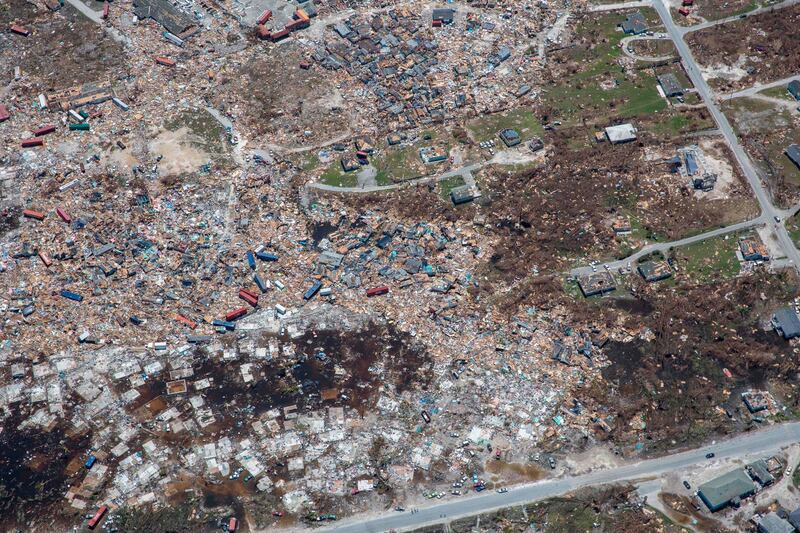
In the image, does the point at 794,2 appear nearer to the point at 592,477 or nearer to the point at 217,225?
the point at 592,477

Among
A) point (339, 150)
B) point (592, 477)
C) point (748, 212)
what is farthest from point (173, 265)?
point (748, 212)

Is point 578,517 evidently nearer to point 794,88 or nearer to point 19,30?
point 794,88

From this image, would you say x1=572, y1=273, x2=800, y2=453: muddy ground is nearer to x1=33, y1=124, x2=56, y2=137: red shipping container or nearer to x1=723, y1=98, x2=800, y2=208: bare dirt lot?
x1=723, y1=98, x2=800, y2=208: bare dirt lot

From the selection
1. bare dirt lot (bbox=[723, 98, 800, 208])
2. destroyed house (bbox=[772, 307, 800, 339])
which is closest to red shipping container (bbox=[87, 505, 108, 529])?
destroyed house (bbox=[772, 307, 800, 339])

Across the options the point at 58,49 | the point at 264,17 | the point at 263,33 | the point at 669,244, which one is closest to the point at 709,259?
the point at 669,244

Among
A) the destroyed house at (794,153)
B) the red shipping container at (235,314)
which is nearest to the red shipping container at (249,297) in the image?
the red shipping container at (235,314)

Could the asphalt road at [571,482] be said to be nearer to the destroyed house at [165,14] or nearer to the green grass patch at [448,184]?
the green grass patch at [448,184]
